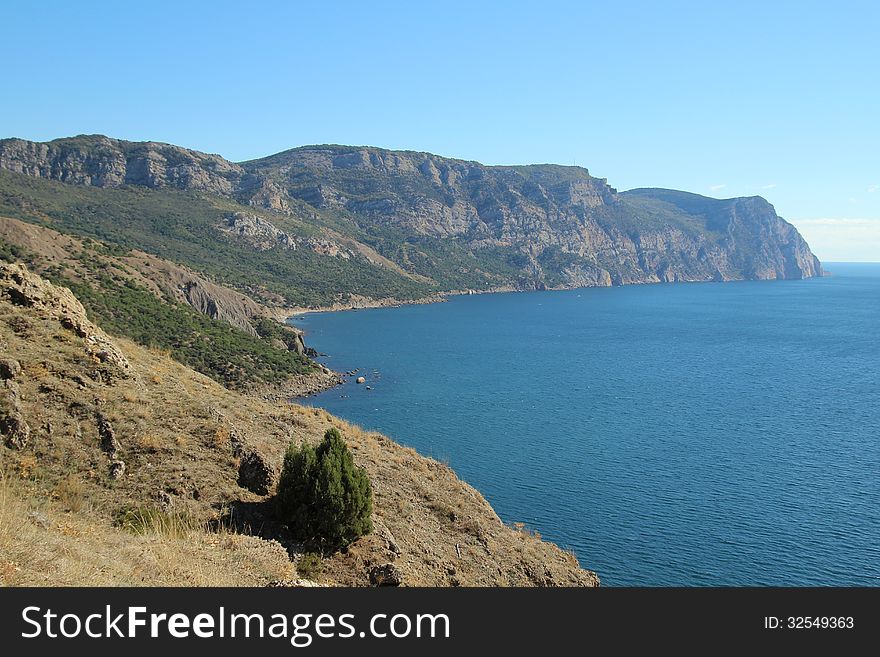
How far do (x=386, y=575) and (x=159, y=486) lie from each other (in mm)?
7280

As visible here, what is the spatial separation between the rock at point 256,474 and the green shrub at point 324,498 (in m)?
1.11

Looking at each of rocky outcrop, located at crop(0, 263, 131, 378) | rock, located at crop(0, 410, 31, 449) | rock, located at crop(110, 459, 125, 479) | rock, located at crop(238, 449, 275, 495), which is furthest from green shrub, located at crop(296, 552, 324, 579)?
rocky outcrop, located at crop(0, 263, 131, 378)

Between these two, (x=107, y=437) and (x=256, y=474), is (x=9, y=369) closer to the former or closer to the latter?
(x=107, y=437)

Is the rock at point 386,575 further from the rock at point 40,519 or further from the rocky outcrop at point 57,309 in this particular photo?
the rocky outcrop at point 57,309

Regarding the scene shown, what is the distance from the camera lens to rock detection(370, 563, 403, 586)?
17469mm

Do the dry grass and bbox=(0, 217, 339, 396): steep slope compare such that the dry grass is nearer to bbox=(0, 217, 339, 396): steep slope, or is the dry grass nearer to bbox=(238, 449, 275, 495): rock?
bbox=(238, 449, 275, 495): rock

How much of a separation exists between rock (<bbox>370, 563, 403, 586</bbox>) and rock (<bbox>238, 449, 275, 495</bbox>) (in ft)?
16.0

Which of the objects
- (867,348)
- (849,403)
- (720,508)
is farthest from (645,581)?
(867,348)

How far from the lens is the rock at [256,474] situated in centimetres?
2009

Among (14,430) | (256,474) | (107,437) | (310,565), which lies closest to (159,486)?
(107,437)

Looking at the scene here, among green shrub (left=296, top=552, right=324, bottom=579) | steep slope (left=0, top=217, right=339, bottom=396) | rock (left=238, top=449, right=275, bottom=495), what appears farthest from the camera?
steep slope (left=0, top=217, right=339, bottom=396)

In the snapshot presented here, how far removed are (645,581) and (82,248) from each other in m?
75.9

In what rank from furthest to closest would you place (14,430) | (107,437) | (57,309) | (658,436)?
(658,436) < (57,309) < (107,437) < (14,430)

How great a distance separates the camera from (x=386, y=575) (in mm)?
17609
